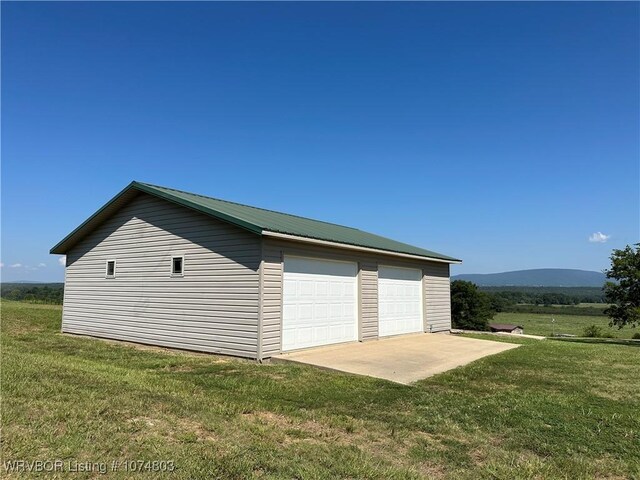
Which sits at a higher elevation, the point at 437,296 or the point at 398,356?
the point at 437,296

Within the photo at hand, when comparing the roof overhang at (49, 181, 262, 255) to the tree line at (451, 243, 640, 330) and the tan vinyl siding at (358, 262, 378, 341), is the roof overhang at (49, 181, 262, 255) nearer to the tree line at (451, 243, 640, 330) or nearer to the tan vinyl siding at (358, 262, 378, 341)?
the tan vinyl siding at (358, 262, 378, 341)

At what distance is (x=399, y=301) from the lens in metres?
14.7

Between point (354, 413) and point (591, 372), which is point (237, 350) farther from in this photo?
point (591, 372)

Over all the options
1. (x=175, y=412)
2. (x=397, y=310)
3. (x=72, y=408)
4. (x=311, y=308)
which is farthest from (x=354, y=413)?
(x=397, y=310)

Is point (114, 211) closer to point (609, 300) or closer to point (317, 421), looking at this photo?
point (317, 421)

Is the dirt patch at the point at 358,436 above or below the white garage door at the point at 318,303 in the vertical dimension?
below

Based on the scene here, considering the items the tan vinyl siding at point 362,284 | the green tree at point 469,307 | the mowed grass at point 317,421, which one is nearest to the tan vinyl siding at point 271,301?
the tan vinyl siding at point 362,284

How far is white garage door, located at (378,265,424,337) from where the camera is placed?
45.2ft

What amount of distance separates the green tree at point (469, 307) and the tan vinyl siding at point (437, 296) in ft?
62.9

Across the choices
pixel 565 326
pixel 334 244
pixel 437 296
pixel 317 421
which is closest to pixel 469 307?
pixel 437 296

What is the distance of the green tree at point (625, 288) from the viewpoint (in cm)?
1720

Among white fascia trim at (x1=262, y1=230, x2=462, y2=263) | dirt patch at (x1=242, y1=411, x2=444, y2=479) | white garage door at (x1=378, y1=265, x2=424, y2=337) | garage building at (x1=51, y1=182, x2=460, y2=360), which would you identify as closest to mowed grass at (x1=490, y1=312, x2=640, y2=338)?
white garage door at (x1=378, y1=265, x2=424, y2=337)

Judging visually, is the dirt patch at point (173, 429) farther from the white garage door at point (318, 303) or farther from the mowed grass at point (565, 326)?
the mowed grass at point (565, 326)

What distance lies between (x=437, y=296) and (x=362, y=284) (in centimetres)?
559
